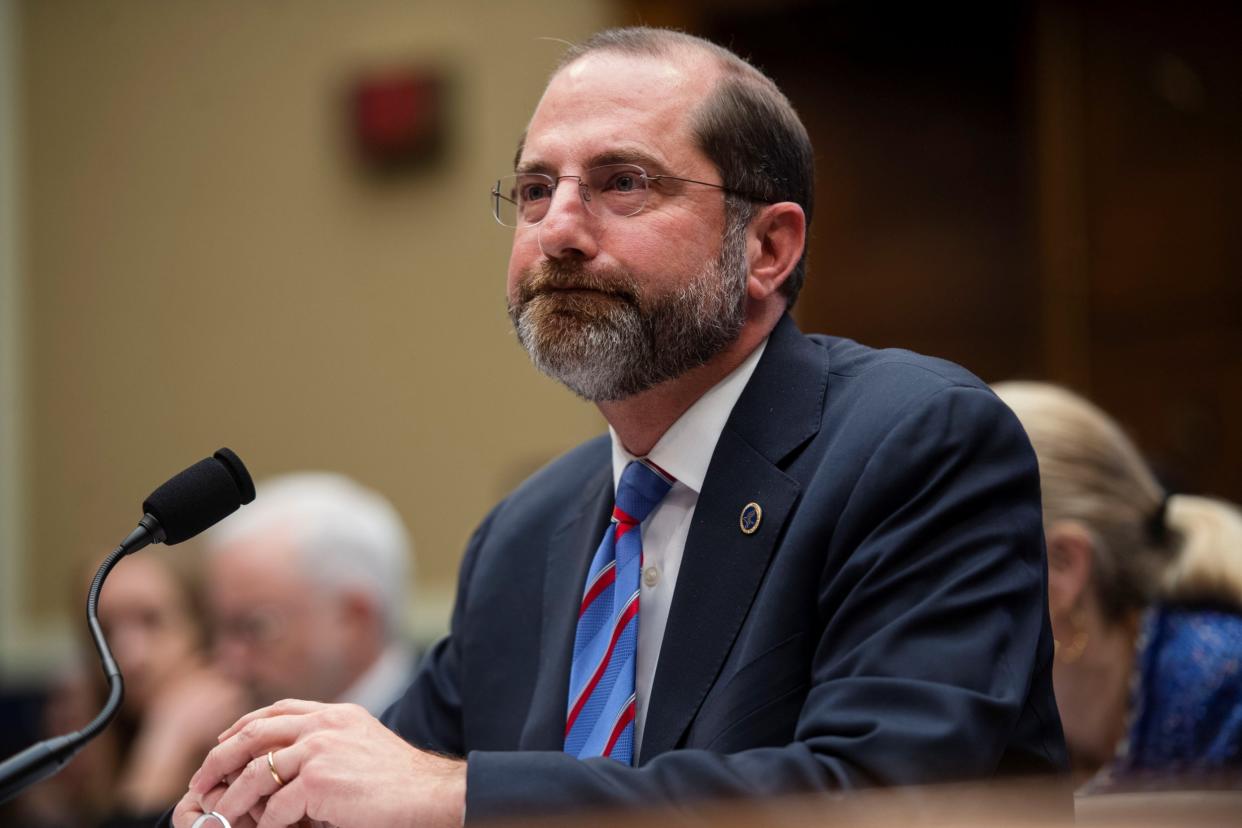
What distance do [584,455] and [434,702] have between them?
0.37 meters

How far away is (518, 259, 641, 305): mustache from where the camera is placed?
1.67 metres

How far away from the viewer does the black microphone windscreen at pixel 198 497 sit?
1.51 meters

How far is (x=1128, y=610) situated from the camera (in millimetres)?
2404

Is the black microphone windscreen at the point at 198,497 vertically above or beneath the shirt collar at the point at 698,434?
beneath

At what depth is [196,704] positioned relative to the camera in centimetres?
336

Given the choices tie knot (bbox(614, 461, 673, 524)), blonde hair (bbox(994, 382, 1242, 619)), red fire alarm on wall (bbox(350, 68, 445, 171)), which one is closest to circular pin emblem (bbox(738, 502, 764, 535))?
tie knot (bbox(614, 461, 673, 524))

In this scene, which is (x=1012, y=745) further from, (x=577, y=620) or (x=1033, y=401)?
(x=1033, y=401)

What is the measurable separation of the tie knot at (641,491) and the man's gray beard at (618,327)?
0.29 ft

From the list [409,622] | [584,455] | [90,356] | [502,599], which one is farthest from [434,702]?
[90,356]

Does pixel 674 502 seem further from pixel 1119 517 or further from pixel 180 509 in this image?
pixel 1119 517

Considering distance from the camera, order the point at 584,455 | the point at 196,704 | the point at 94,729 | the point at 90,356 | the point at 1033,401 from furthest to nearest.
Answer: the point at 90,356
the point at 196,704
the point at 1033,401
the point at 584,455
the point at 94,729

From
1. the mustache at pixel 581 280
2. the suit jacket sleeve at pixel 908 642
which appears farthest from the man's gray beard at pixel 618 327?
the suit jacket sleeve at pixel 908 642

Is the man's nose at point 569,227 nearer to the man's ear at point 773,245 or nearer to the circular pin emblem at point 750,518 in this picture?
the man's ear at point 773,245

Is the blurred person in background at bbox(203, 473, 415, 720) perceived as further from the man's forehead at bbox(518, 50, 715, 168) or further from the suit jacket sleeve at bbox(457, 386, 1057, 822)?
the suit jacket sleeve at bbox(457, 386, 1057, 822)
